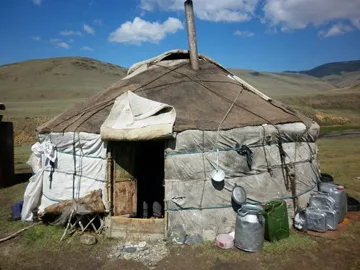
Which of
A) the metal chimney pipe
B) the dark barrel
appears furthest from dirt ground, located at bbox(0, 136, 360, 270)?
the metal chimney pipe

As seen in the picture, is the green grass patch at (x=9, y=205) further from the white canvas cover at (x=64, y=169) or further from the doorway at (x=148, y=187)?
the doorway at (x=148, y=187)

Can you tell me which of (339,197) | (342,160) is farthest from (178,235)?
(342,160)

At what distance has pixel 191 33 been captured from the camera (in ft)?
28.3

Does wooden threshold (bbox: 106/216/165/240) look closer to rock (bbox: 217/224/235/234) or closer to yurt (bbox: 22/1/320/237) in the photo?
yurt (bbox: 22/1/320/237)

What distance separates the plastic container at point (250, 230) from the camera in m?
5.64

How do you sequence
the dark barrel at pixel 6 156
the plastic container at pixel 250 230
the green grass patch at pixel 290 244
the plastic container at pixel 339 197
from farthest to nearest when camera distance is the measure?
the dark barrel at pixel 6 156 < the plastic container at pixel 339 197 < the green grass patch at pixel 290 244 < the plastic container at pixel 250 230

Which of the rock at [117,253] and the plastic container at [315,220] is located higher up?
the plastic container at [315,220]

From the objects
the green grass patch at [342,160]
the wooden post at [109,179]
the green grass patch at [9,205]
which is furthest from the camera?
the green grass patch at [342,160]

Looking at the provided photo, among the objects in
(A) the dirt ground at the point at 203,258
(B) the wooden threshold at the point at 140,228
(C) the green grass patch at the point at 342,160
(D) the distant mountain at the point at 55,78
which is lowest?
(A) the dirt ground at the point at 203,258

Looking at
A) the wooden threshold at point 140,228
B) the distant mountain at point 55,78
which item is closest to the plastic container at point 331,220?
the wooden threshold at point 140,228

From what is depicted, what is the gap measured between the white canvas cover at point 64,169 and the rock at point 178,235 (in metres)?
1.43

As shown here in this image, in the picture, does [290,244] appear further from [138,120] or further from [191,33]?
[191,33]

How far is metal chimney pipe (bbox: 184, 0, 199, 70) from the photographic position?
28.0ft

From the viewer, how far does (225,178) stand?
6215mm
